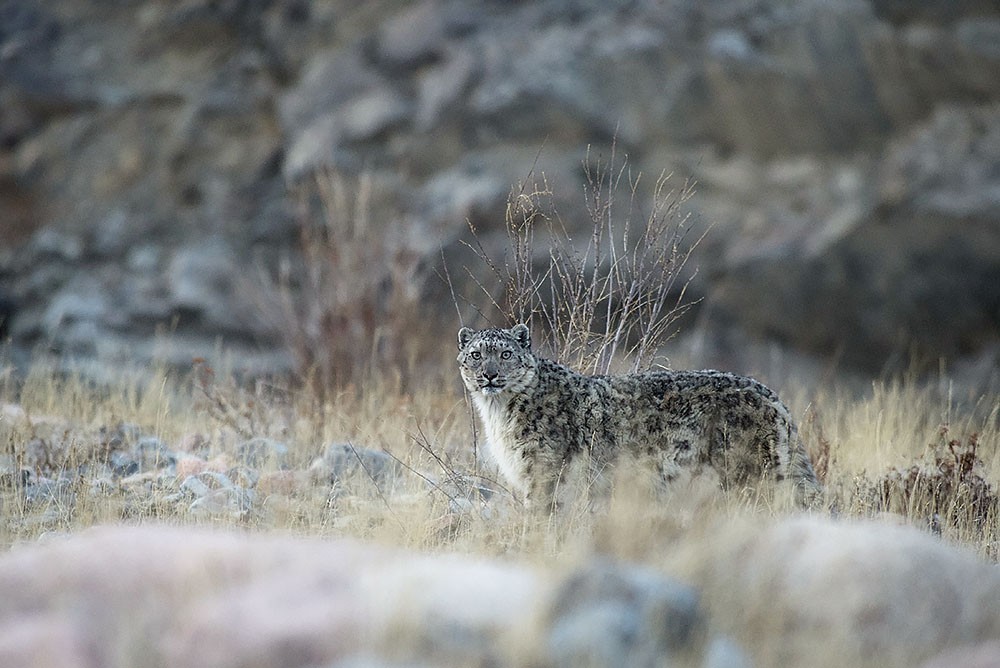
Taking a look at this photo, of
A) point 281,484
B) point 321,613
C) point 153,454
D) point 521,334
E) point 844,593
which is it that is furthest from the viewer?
point 153,454

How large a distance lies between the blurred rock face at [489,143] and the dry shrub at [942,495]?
15.1 feet

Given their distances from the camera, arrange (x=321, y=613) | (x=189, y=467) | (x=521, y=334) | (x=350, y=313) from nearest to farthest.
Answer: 1. (x=321, y=613)
2. (x=521, y=334)
3. (x=189, y=467)
4. (x=350, y=313)

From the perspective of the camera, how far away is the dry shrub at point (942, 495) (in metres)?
5.95

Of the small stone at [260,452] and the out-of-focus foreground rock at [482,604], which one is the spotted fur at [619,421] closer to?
the out-of-focus foreground rock at [482,604]

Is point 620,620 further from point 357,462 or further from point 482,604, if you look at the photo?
point 357,462

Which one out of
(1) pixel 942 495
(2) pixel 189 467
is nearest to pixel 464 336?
(2) pixel 189 467

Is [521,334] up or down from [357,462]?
up

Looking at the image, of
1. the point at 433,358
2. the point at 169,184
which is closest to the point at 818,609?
the point at 433,358

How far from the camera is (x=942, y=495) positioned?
625 centimetres

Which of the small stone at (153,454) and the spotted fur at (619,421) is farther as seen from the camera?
the small stone at (153,454)

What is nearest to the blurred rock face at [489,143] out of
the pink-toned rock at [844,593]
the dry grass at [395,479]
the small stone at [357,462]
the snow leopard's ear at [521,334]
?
the dry grass at [395,479]

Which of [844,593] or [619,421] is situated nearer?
[844,593]

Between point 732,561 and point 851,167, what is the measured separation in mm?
8434

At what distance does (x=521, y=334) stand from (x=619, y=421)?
72cm
